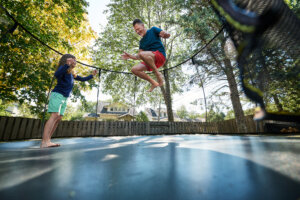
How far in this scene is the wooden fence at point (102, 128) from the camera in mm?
2885

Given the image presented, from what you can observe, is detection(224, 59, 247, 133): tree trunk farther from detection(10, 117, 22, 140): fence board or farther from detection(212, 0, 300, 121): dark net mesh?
detection(10, 117, 22, 140): fence board

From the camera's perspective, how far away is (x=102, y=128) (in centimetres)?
452

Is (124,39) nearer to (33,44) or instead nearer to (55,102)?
(33,44)

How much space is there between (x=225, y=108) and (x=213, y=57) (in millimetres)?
2048

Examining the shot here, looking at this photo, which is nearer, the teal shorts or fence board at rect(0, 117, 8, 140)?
the teal shorts

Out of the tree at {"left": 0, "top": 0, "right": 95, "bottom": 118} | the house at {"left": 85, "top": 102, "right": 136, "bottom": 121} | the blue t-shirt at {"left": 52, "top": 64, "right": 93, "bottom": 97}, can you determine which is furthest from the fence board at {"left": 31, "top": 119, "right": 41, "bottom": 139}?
the house at {"left": 85, "top": 102, "right": 136, "bottom": 121}

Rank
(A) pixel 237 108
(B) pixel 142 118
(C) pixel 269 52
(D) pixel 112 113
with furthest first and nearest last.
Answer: (D) pixel 112 113
(B) pixel 142 118
(A) pixel 237 108
(C) pixel 269 52

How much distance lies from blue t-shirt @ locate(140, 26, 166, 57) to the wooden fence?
10.5 ft

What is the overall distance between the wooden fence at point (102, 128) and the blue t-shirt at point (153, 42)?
320cm

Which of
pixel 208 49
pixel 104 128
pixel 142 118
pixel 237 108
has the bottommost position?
pixel 104 128

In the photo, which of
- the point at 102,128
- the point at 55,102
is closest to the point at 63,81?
the point at 55,102

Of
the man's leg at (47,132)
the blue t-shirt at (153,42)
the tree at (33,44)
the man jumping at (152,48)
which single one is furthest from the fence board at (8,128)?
the blue t-shirt at (153,42)

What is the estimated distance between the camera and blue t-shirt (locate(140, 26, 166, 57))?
66.8 inches

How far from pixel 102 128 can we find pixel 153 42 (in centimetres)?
363
